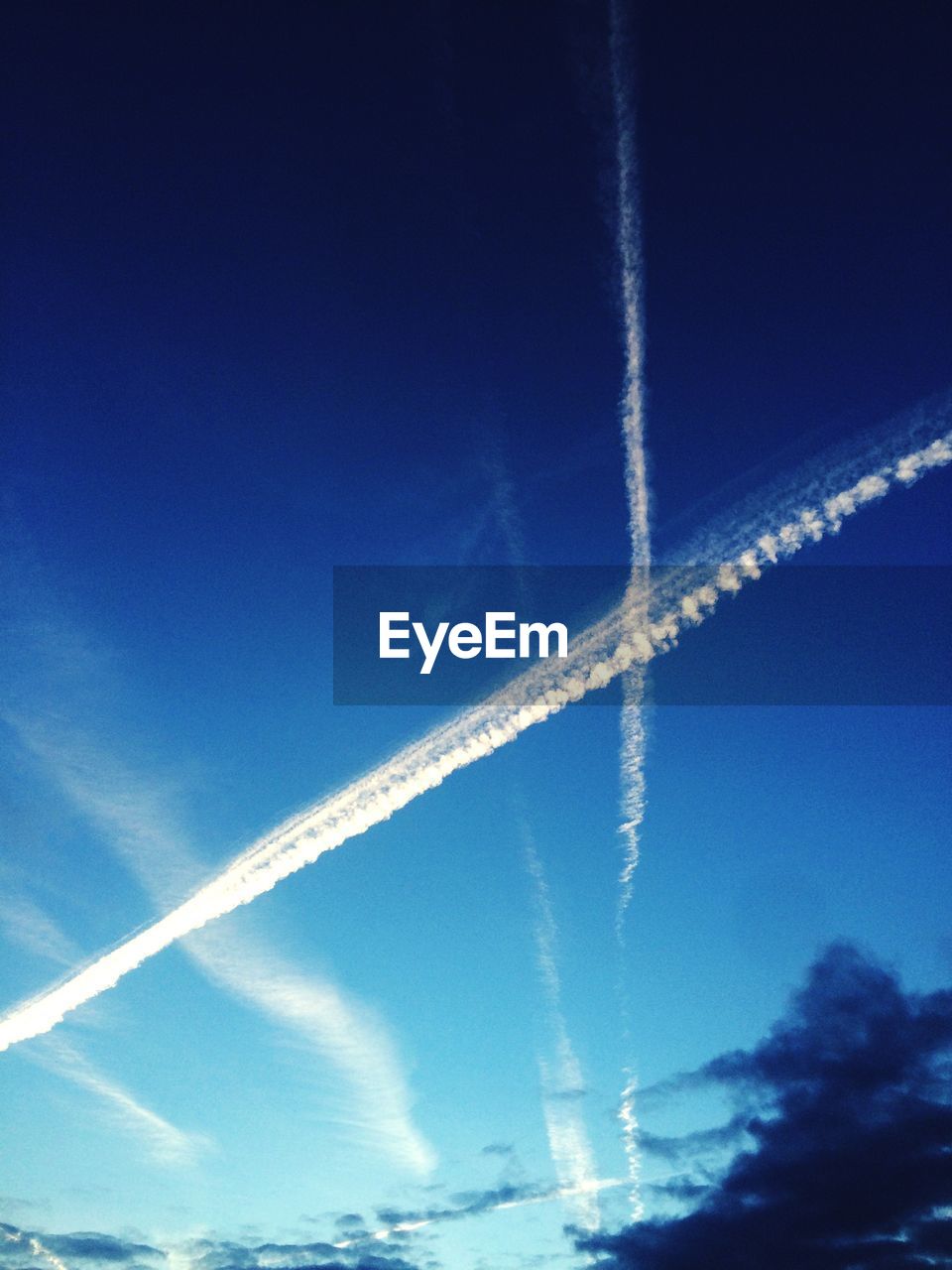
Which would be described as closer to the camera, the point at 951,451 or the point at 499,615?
the point at 951,451

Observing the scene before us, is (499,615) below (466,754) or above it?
above

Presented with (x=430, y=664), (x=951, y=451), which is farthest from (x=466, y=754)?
(x=951, y=451)

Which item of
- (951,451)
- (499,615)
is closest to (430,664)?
(499,615)

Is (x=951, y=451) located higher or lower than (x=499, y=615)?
higher

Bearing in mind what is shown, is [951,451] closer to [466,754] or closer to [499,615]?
[499,615]

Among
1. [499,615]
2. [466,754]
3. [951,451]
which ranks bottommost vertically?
[466,754]

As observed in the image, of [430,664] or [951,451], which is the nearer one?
[951,451]
